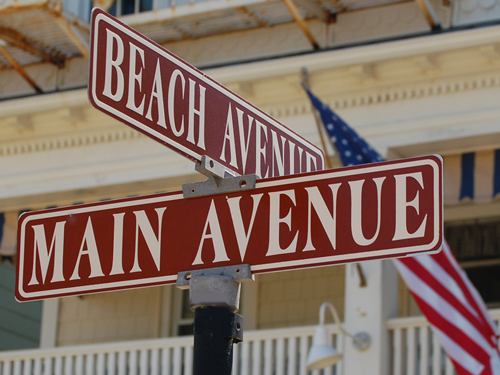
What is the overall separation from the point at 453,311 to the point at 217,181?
5341 millimetres

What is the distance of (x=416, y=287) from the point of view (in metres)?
8.47

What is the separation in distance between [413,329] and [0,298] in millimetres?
7186

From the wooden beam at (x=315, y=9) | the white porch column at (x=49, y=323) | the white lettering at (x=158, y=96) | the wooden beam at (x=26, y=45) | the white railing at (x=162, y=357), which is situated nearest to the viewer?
the white lettering at (x=158, y=96)

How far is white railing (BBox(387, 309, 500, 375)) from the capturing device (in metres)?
9.34

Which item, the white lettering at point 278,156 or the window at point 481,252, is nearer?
the white lettering at point 278,156

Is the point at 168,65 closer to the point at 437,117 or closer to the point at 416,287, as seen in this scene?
the point at 416,287

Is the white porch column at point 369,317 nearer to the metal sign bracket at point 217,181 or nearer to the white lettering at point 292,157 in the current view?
the white lettering at point 292,157

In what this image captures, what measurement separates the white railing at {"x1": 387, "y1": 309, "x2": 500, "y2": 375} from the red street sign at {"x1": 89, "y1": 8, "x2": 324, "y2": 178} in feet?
19.4

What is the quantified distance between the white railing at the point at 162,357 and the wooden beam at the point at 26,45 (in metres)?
3.29

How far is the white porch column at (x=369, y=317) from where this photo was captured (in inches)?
375

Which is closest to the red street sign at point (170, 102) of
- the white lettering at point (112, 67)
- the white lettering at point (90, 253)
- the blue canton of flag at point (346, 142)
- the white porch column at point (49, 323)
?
the white lettering at point (112, 67)

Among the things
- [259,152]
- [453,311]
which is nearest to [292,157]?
[259,152]

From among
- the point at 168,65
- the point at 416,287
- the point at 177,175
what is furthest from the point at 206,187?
the point at 177,175

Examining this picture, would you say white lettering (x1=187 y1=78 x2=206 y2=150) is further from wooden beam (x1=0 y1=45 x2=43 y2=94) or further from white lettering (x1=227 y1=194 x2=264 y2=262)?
wooden beam (x1=0 y1=45 x2=43 y2=94)
